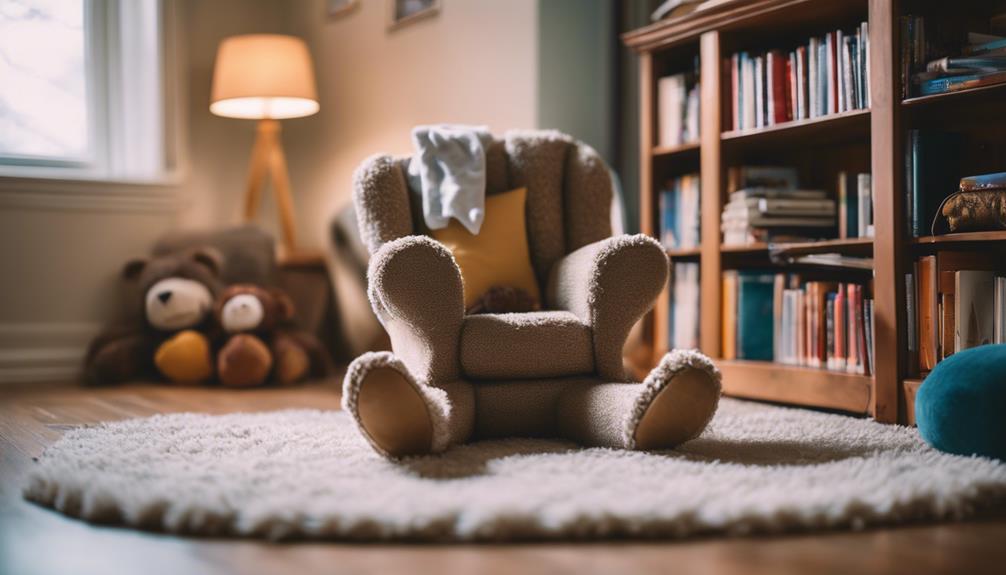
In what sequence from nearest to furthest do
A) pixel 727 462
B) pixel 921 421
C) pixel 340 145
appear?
pixel 727 462
pixel 921 421
pixel 340 145

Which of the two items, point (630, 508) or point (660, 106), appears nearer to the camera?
point (630, 508)

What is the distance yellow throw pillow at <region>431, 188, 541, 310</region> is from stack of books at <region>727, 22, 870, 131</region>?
2.78ft

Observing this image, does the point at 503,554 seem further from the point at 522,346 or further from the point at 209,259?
the point at 209,259

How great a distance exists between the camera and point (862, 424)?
7.00 ft

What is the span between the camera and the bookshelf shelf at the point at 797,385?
92.7 inches

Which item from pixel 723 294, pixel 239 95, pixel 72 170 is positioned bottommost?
pixel 723 294

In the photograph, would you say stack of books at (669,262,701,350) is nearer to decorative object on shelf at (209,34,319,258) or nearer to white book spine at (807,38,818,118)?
white book spine at (807,38,818,118)

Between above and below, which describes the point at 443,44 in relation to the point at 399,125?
above

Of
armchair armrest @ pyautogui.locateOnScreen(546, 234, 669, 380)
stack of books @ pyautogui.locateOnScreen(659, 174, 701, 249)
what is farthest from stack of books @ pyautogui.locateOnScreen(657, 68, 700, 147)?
armchair armrest @ pyautogui.locateOnScreen(546, 234, 669, 380)

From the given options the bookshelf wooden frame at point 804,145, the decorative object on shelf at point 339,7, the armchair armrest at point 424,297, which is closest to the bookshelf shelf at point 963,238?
the bookshelf wooden frame at point 804,145

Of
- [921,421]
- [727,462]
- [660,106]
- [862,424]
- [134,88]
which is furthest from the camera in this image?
[134,88]

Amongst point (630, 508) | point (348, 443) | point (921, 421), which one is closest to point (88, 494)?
point (348, 443)

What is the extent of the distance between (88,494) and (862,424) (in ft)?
5.28

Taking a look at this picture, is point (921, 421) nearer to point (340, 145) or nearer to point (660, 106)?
point (660, 106)
